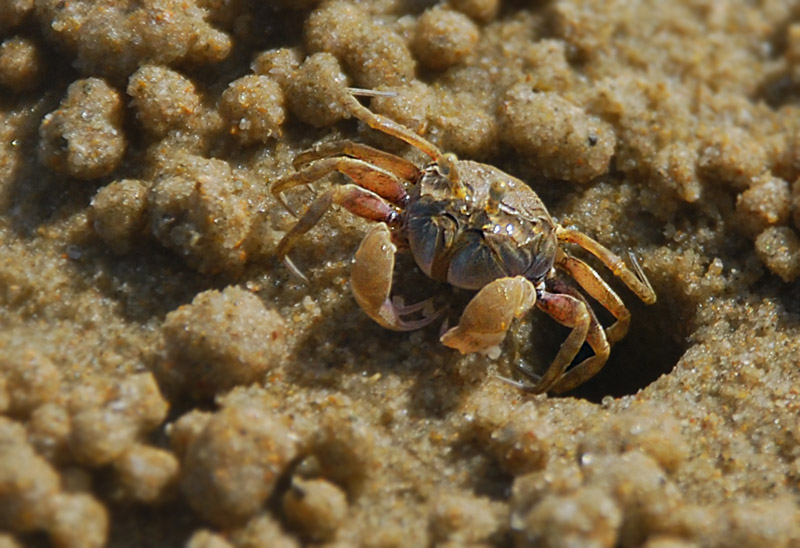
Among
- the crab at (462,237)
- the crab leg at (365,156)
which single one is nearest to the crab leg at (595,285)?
the crab at (462,237)

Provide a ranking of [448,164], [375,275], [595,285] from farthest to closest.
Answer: [595,285] → [448,164] → [375,275]

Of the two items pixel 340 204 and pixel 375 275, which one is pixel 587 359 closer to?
pixel 375 275

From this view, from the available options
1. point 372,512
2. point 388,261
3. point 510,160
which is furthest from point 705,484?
point 510,160

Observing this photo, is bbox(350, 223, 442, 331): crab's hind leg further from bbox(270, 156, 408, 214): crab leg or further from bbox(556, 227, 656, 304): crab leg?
bbox(556, 227, 656, 304): crab leg

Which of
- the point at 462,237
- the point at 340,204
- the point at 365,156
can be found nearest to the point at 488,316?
the point at 462,237

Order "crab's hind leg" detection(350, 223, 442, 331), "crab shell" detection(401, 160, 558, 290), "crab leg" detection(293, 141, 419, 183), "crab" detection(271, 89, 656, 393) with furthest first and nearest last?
"crab leg" detection(293, 141, 419, 183) < "crab shell" detection(401, 160, 558, 290) < "crab" detection(271, 89, 656, 393) < "crab's hind leg" detection(350, 223, 442, 331)

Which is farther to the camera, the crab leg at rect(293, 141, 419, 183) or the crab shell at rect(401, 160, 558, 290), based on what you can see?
the crab leg at rect(293, 141, 419, 183)

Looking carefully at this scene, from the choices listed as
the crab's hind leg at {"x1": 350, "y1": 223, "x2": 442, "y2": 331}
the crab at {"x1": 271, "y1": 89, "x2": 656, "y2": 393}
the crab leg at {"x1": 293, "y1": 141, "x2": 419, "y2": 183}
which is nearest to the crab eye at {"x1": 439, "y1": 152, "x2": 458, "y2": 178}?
the crab at {"x1": 271, "y1": 89, "x2": 656, "y2": 393}
